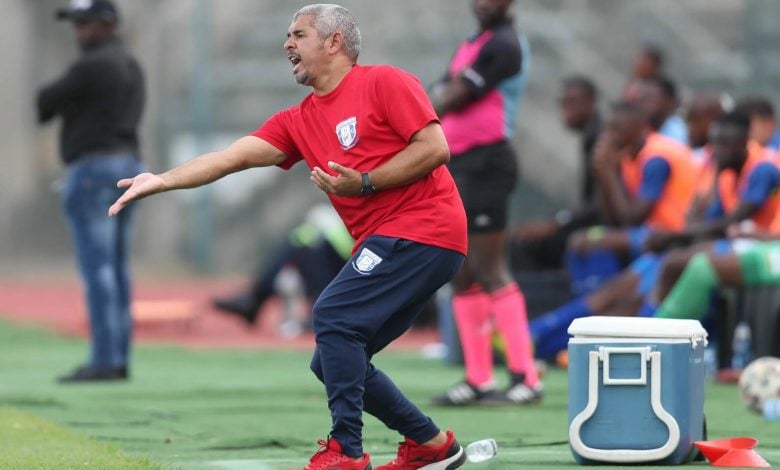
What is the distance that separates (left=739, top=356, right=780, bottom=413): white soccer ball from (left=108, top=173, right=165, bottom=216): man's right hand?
3.53 m

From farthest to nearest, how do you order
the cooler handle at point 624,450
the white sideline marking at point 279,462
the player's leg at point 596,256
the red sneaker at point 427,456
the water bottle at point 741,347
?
the player's leg at point 596,256, the water bottle at point 741,347, the white sideline marking at point 279,462, the cooler handle at point 624,450, the red sneaker at point 427,456

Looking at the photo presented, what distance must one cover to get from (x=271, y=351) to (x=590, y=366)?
24.1 feet

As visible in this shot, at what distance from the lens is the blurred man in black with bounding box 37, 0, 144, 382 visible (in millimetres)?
10008

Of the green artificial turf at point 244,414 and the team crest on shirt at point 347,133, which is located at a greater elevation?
the team crest on shirt at point 347,133

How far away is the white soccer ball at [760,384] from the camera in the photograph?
8.07 m

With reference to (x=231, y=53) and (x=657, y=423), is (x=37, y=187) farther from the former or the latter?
(x=657, y=423)

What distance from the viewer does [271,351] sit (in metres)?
13.3

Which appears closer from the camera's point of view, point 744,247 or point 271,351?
point 744,247

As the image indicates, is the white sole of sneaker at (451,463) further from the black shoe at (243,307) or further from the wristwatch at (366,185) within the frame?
the black shoe at (243,307)

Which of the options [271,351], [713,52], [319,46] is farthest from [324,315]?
[713,52]

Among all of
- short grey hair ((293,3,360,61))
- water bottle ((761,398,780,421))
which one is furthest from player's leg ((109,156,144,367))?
short grey hair ((293,3,360,61))

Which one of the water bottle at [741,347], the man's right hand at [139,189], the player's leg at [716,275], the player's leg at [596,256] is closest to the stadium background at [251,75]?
the player's leg at [596,256]

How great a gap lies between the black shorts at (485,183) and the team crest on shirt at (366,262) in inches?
115

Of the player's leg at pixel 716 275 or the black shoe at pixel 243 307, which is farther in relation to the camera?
the black shoe at pixel 243 307
